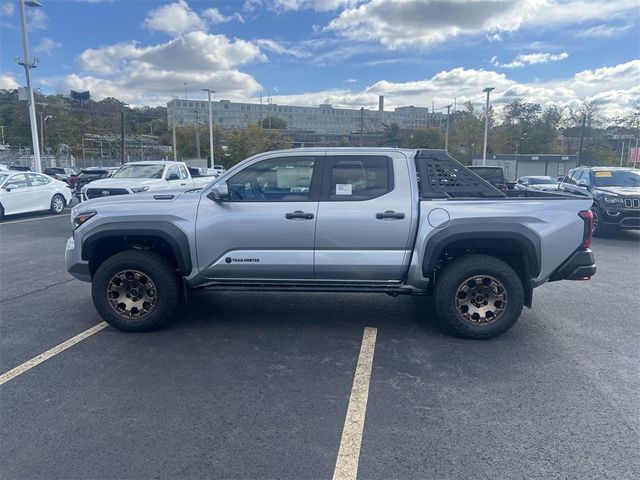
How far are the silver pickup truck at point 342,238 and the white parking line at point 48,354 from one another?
0.30 m

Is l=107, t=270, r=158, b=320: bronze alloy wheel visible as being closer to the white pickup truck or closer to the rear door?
the rear door

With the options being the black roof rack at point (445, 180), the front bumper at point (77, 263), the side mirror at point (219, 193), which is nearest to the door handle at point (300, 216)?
the side mirror at point (219, 193)

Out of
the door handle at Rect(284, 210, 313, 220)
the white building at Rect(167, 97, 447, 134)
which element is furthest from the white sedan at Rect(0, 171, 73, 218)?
the white building at Rect(167, 97, 447, 134)

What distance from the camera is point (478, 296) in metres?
4.53

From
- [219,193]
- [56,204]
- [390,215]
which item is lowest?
[56,204]

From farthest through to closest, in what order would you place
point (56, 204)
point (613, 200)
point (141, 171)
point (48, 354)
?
point (56, 204), point (141, 171), point (613, 200), point (48, 354)

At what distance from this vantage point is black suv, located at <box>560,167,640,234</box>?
10375 mm

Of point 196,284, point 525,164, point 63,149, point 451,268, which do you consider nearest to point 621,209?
point 451,268

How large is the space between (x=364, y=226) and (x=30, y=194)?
43.9ft

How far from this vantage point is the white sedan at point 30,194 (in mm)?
13227

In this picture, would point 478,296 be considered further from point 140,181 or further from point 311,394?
point 140,181

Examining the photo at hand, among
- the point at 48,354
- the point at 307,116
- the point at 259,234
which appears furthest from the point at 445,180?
the point at 307,116

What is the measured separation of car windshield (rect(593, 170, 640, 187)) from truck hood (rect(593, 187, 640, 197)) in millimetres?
367

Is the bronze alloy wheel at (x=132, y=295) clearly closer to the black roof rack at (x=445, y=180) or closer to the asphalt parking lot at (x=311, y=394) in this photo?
the asphalt parking lot at (x=311, y=394)
